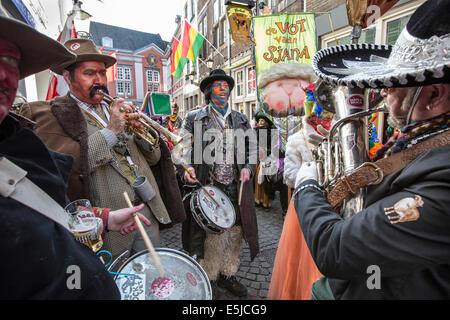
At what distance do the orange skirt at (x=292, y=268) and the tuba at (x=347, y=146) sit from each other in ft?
2.65

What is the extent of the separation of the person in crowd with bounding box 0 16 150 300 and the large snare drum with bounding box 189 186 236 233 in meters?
1.44

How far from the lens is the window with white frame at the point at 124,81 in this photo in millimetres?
37438

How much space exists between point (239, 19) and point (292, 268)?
647cm

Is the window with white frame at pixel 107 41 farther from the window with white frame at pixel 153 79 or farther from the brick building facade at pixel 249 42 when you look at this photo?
the brick building facade at pixel 249 42

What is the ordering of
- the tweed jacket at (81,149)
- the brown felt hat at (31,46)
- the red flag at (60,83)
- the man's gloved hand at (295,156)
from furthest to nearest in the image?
the red flag at (60,83) < the man's gloved hand at (295,156) < the tweed jacket at (81,149) < the brown felt hat at (31,46)

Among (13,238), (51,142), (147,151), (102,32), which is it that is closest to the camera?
(13,238)

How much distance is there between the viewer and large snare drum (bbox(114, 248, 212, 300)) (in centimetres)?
107

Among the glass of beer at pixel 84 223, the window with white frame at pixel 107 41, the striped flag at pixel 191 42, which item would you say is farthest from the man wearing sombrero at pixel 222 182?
the window with white frame at pixel 107 41

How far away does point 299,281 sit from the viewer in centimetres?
187

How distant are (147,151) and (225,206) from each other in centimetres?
106

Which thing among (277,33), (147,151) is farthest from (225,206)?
(277,33)

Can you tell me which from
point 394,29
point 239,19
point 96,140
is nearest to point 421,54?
point 96,140
